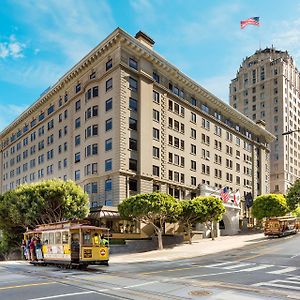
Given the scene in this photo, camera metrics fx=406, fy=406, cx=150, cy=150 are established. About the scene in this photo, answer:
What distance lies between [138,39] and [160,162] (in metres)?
18.2

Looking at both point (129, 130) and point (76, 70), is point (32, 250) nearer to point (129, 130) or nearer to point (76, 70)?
point (129, 130)

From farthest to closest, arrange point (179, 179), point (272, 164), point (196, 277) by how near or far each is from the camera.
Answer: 1. point (272, 164)
2. point (179, 179)
3. point (196, 277)

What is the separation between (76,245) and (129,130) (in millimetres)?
Answer: 29115

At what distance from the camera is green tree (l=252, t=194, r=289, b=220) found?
71625mm

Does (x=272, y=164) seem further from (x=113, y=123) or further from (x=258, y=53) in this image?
(x=113, y=123)

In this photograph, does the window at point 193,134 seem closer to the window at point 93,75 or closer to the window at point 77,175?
the window at point 93,75

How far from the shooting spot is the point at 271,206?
2842 inches

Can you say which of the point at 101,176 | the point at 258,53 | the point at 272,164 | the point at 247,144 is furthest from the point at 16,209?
the point at 258,53

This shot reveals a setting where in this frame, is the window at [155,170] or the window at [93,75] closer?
the window at [155,170]

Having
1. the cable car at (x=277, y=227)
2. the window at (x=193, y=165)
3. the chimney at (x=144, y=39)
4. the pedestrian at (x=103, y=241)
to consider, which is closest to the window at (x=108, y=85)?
the chimney at (x=144, y=39)

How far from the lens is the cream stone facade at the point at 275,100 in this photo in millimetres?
120375

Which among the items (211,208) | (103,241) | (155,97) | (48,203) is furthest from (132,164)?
(103,241)

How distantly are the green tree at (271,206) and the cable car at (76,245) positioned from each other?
163 ft

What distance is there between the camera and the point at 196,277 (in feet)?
70.8
